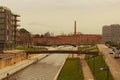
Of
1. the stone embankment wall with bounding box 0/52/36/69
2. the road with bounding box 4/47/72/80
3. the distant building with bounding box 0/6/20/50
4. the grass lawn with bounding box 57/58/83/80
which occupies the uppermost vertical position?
the distant building with bounding box 0/6/20/50

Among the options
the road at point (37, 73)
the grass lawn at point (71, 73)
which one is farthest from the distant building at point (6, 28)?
the grass lawn at point (71, 73)

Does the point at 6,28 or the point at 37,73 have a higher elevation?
the point at 6,28

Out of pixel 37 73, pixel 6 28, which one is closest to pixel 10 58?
pixel 37 73

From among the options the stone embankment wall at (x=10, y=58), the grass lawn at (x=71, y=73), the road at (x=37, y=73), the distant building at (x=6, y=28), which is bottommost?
the road at (x=37, y=73)

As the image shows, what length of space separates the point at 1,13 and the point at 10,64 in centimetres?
2770

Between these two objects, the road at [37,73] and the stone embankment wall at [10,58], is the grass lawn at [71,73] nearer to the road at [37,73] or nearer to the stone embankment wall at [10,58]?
the road at [37,73]

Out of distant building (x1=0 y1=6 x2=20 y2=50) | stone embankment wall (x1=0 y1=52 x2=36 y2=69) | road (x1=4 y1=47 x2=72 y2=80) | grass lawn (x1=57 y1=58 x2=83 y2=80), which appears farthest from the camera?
distant building (x1=0 y1=6 x2=20 y2=50)

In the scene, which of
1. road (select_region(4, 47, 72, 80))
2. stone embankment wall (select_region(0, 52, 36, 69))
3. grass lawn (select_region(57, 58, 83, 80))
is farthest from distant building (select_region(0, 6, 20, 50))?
grass lawn (select_region(57, 58, 83, 80))

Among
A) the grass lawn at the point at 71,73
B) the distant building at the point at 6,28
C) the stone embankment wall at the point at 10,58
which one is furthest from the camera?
the distant building at the point at 6,28

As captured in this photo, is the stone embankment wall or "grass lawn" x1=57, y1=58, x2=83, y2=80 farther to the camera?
the stone embankment wall

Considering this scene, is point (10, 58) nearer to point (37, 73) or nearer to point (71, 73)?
point (37, 73)

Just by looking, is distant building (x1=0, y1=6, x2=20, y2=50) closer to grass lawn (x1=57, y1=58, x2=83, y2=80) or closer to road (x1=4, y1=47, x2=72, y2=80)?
road (x1=4, y1=47, x2=72, y2=80)

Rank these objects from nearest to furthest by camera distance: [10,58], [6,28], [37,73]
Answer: [37,73]
[10,58]
[6,28]

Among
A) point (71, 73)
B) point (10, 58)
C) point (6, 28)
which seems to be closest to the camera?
point (71, 73)
